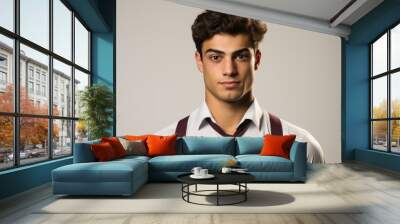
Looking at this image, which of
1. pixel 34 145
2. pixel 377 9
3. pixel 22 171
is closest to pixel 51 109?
pixel 34 145

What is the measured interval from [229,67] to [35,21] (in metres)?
3.56

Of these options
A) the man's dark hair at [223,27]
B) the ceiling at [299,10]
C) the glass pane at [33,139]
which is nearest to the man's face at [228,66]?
the man's dark hair at [223,27]

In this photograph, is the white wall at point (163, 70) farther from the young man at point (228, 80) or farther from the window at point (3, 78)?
the window at point (3, 78)

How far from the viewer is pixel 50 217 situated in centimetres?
402

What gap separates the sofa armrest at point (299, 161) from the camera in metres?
6.12

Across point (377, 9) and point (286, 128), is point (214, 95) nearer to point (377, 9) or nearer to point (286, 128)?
point (286, 128)

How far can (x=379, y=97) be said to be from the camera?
29.2 feet

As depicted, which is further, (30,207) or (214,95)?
(214,95)

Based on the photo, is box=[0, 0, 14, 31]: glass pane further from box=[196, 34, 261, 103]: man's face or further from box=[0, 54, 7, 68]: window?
box=[196, 34, 261, 103]: man's face

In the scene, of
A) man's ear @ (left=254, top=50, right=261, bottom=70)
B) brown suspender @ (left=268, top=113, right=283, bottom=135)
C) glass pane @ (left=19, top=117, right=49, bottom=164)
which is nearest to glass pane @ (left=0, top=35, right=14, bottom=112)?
glass pane @ (left=19, top=117, right=49, bottom=164)

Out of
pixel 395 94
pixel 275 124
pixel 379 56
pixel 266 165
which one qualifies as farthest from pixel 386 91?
pixel 266 165

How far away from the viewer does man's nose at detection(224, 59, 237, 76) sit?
7.62 m

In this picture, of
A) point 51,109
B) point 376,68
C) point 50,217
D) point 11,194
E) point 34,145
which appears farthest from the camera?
point 376,68

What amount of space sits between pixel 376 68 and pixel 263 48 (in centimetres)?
290
